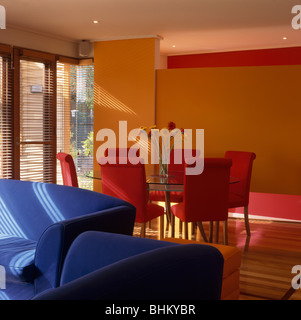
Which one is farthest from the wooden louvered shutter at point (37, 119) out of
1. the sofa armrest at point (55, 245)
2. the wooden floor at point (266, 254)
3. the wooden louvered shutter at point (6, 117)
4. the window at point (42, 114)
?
the sofa armrest at point (55, 245)

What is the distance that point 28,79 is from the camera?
22.4 ft

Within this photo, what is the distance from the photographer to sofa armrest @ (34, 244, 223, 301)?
1.30 metres

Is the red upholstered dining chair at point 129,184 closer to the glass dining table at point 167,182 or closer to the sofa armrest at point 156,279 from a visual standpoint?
the glass dining table at point 167,182

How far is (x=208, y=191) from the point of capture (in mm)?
4332

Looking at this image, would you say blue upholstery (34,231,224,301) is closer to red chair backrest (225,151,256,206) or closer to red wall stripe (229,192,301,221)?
red chair backrest (225,151,256,206)

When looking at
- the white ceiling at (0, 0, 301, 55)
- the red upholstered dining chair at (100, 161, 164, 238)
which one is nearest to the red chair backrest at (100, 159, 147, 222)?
the red upholstered dining chair at (100, 161, 164, 238)

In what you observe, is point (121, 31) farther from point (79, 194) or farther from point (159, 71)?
point (79, 194)

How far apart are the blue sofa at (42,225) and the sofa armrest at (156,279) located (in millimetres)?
1332

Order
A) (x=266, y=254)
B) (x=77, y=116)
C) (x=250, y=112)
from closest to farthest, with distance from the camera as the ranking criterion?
(x=266, y=254) → (x=250, y=112) → (x=77, y=116)

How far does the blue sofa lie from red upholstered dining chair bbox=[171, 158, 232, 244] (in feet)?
3.89

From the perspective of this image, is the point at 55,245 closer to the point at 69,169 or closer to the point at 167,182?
the point at 167,182

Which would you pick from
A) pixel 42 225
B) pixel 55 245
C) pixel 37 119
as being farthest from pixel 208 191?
pixel 37 119

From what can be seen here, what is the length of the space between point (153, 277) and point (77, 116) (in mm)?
6484

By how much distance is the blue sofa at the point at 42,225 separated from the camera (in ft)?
9.09
